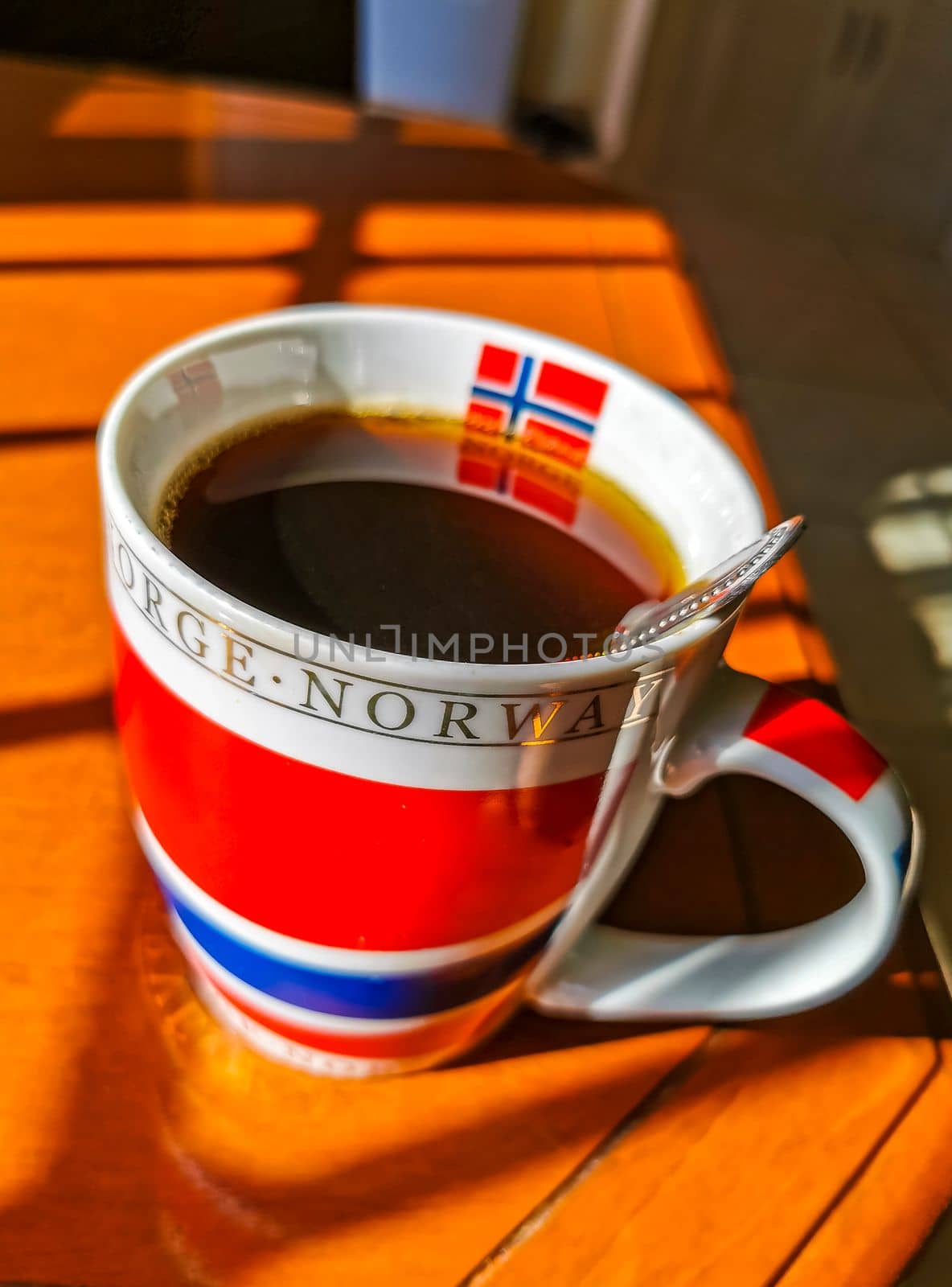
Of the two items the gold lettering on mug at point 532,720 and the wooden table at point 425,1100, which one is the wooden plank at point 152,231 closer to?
the wooden table at point 425,1100

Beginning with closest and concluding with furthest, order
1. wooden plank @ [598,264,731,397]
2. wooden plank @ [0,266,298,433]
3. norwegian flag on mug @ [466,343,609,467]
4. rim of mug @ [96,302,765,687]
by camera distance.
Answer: rim of mug @ [96,302,765,687] → norwegian flag on mug @ [466,343,609,467] → wooden plank @ [0,266,298,433] → wooden plank @ [598,264,731,397]

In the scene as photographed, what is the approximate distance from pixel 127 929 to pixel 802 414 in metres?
1.50

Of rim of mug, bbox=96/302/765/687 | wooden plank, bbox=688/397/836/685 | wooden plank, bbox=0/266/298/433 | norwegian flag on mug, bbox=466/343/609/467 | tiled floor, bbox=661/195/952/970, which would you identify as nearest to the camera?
rim of mug, bbox=96/302/765/687

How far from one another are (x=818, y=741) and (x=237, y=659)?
0.47 feet

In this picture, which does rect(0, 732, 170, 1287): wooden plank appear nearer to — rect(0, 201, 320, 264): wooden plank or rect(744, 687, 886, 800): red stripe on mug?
Result: rect(744, 687, 886, 800): red stripe on mug

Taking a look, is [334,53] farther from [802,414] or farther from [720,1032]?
[720,1032]

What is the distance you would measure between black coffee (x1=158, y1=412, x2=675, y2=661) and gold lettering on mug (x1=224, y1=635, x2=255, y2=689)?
0.07m

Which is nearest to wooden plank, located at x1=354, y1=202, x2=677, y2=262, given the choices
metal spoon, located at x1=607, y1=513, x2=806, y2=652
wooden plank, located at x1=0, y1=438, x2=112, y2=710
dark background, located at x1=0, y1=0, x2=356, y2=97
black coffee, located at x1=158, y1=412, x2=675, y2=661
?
dark background, located at x1=0, y1=0, x2=356, y2=97

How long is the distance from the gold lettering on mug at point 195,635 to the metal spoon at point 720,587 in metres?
0.09

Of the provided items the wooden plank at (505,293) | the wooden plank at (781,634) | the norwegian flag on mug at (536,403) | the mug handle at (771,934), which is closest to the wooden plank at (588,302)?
the wooden plank at (505,293)

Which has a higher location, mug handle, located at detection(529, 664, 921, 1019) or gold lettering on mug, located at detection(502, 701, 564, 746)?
gold lettering on mug, located at detection(502, 701, 564, 746)

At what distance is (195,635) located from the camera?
219 mm

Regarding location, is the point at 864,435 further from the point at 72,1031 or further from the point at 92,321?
the point at 72,1031

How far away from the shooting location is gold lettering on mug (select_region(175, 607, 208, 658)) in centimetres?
22
